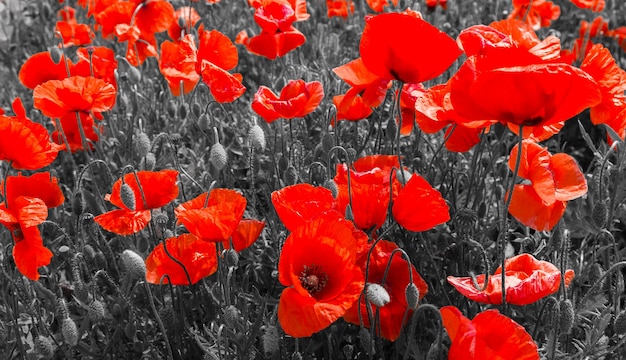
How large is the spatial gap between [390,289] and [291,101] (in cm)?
65

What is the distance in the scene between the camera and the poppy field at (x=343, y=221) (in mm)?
1371

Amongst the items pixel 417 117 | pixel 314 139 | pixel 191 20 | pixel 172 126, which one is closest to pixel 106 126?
pixel 172 126

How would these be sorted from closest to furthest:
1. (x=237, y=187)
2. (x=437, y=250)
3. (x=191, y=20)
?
(x=437, y=250)
(x=237, y=187)
(x=191, y=20)

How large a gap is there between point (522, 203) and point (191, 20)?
7.17 feet

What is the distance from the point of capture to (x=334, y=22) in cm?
456

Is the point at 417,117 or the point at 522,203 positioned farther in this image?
the point at 417,117

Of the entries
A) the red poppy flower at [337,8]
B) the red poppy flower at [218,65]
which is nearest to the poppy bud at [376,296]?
the red poppy flower at [218,65]

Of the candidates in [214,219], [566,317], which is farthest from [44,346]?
[566,317]

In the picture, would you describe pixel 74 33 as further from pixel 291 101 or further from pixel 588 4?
pixel 588 4

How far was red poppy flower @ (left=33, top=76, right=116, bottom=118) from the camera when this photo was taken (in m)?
2.07

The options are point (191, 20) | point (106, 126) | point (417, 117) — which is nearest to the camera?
point (417, 117)

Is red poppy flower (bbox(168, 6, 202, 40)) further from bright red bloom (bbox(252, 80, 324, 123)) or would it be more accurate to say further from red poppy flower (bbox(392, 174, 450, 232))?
red poppy flower (bbox(392, 174, 450, 232))

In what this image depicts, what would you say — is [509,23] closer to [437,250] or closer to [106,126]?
[437,250]

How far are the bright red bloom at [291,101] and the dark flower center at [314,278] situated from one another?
0.66 meters
